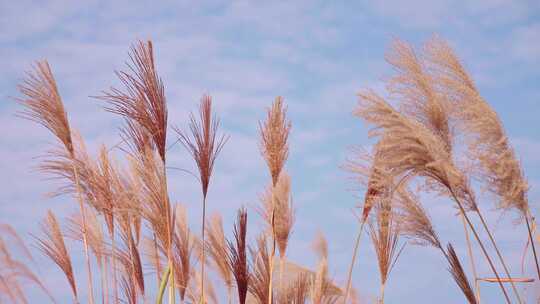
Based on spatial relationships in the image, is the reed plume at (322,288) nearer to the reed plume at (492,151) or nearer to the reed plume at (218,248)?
the reed plume at (218,248)

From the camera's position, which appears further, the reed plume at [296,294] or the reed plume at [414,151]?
the reed plume at [296,294]

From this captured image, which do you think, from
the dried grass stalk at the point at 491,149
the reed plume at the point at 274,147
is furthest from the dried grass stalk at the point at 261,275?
the dried grass stalk at the point at 491,149

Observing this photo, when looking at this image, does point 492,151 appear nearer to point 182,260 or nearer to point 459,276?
point 459,276

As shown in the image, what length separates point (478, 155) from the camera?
109 inches

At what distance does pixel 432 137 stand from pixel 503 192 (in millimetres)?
381

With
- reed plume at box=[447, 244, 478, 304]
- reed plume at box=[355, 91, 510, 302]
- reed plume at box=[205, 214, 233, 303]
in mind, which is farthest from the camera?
reed plume at box=[205, 214, 233, 303]

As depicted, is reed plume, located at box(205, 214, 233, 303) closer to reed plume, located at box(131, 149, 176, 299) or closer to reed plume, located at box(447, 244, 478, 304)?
reed plume, located at box(131, 149, 176, 299)

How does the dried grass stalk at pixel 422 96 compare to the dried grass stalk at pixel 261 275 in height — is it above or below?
above

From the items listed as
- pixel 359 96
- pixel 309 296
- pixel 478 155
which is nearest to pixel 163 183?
pixel 359 96

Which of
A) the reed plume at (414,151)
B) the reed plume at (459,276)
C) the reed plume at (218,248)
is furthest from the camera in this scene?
the reed plume at (218,248)

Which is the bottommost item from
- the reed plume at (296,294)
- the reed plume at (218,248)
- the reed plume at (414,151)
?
the reed plume at (296,294)

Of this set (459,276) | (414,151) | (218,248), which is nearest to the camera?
(414,151)

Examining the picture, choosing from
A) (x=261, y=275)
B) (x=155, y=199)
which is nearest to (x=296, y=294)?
(x=261, y=275)

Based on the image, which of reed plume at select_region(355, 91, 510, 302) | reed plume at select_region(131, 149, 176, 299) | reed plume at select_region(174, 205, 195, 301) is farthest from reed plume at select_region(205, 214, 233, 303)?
reed plume at select_region(355, 91, 510, 302)
